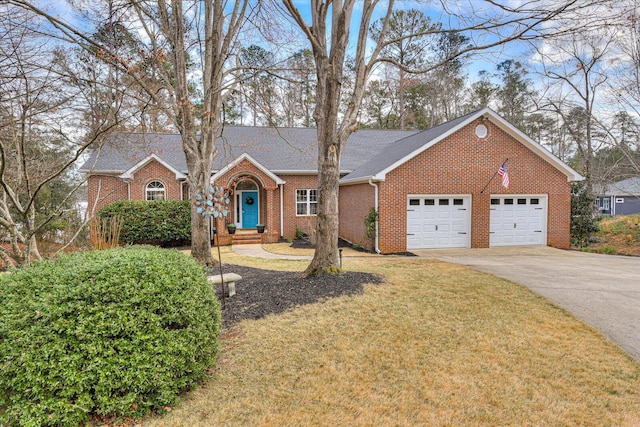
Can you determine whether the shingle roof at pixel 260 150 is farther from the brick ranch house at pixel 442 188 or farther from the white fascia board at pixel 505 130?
the white fascia board at pixel 505 130

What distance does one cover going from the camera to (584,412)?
3.19 metres

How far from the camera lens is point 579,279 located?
307 inches

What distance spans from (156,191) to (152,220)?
251 centimetres

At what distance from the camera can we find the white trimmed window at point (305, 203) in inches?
676

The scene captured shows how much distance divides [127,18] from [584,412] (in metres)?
10.2

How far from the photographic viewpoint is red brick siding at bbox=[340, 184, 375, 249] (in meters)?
13.3

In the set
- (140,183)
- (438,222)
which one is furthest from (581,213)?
(140,183)

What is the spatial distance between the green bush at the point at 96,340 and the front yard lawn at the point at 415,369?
0.38 metres

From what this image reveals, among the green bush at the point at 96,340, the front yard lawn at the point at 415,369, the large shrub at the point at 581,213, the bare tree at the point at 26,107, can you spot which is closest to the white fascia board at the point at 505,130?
the large shrub at the point at 581,213

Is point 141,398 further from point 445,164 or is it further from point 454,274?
point 445,164

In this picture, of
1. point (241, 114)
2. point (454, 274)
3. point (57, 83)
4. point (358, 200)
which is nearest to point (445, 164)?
point (358, 200)

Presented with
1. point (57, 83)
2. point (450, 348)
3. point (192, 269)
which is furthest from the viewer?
point (57, 83)

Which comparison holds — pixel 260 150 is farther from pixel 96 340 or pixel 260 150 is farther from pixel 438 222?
pixel 96 340

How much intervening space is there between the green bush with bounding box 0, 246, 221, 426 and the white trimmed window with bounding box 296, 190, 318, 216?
13.7 metres
